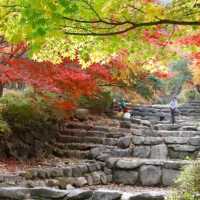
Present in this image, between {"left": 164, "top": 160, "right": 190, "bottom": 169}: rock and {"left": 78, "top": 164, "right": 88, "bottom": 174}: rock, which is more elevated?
{"left": 164, "top": 160, "right": 190, "bottom": 169}: rock

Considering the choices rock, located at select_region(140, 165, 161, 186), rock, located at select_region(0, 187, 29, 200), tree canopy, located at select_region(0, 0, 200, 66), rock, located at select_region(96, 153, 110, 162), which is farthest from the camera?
rock, located at select_region(96, 153, 110, 162)

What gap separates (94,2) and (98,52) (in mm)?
1515

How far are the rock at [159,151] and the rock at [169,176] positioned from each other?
224 cm

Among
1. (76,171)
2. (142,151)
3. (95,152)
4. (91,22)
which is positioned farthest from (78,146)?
(91,22)

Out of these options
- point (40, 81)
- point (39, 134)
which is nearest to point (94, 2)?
point (40, 81)

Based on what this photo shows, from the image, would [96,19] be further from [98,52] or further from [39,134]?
[39,134]

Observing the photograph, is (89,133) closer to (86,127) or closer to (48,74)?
(86,127)

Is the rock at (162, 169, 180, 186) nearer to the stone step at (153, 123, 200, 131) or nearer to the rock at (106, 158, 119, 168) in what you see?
the rock at (106, 158, 119, 168)

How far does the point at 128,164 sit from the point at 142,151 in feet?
6.41

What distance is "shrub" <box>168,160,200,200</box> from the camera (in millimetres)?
6358

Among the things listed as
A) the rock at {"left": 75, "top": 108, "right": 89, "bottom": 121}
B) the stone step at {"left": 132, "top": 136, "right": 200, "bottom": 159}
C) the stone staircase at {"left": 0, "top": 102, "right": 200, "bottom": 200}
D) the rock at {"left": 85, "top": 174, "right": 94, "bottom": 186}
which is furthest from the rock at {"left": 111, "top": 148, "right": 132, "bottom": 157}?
the rock at {"left": 75, "top": 108, "right": 89, "bottom": 121}

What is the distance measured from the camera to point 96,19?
17.1ft

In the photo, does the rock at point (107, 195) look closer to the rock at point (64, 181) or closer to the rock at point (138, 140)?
the rock at point (64, 181)

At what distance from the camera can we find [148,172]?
1202 centimetres
